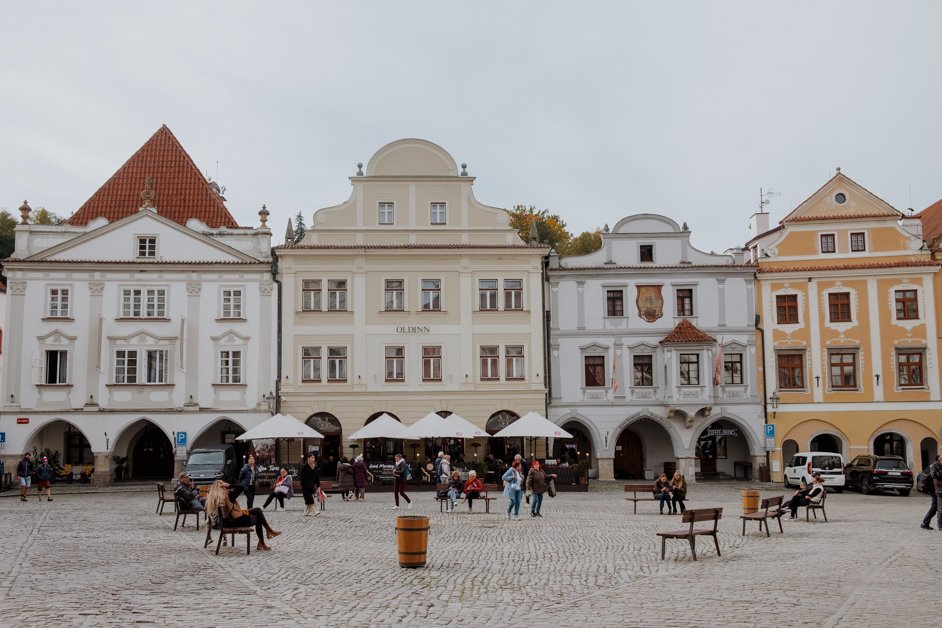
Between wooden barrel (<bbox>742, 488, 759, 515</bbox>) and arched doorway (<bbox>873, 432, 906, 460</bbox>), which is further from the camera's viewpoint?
arched doorway (<bbox>873, 432, 906, 460</bbox>)

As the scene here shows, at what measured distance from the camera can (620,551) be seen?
731 inches

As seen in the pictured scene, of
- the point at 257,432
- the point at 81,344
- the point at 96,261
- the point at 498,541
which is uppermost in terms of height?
the point at 96,261

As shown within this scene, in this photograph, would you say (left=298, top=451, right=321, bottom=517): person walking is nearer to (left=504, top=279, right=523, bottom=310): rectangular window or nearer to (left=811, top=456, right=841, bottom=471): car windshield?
(left=504, top=279, right=523, bottom=310): rectangular window

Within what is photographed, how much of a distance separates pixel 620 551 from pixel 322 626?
8.60 m

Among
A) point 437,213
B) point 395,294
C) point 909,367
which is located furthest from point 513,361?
point 909,367

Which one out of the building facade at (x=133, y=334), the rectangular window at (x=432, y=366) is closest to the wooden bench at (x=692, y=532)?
the rectangular window at (x=432, y=366)

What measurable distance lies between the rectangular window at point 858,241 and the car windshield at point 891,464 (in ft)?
35.6

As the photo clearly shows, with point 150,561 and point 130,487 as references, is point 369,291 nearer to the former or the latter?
point 130,487

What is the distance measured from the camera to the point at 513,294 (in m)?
43.0

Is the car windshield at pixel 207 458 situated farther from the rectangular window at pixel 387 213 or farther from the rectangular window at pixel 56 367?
the rectangular window at pixel 387 213

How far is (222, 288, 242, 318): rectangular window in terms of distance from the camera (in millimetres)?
42219

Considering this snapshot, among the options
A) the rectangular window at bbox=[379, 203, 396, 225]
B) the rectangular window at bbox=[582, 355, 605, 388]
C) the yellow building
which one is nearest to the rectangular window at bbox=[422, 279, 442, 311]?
the rectangular window at bbox=[379, 203, 396, 225]

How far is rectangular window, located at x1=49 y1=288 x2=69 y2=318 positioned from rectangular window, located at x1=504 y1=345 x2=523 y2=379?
60.5ft

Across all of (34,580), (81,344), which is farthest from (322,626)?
(81,344)
